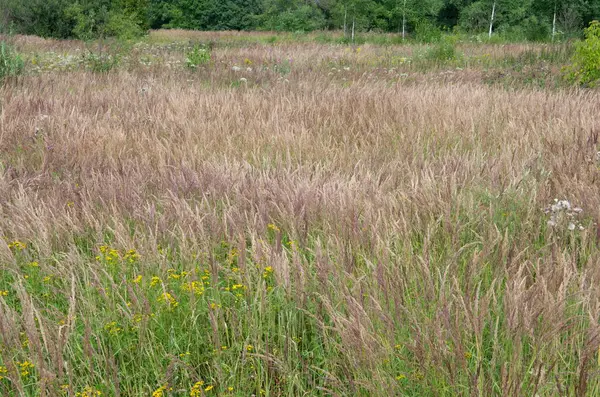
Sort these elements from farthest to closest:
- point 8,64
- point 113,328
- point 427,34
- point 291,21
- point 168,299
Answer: point 291,21 < point 427,34 < point 8,64 < point 168,299 < point 113,328

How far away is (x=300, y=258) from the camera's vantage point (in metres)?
1.98

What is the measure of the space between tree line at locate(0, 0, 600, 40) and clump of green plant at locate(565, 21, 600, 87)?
872cm

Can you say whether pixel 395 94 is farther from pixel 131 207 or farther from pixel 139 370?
pixel 139 370

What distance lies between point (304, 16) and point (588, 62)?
4844 cm

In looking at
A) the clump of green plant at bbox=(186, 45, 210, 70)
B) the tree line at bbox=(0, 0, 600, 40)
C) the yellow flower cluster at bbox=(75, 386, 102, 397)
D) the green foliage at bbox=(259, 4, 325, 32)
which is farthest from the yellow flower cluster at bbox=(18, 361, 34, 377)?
the green foliage at bbox=(259, 4, 325, 32)

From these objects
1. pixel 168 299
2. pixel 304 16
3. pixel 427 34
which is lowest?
pixel 168 299

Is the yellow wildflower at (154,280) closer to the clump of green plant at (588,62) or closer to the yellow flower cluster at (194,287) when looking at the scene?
the yellow flower cluster at (194,287)

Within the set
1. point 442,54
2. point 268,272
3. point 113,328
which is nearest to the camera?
point 113,328

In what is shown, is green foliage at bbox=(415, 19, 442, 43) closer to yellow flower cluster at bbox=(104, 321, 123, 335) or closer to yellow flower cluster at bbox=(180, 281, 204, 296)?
yellow flower cluster at bbox=(180, 281, 204, 296)

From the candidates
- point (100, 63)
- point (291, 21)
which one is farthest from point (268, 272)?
point (291, 21)

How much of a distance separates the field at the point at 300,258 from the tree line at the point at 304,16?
28.5 ft

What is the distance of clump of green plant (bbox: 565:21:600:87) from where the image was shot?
270 inches

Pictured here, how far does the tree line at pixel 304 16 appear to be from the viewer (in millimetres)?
19531

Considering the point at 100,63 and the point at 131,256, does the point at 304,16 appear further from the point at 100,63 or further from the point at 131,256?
the point at 131,256
